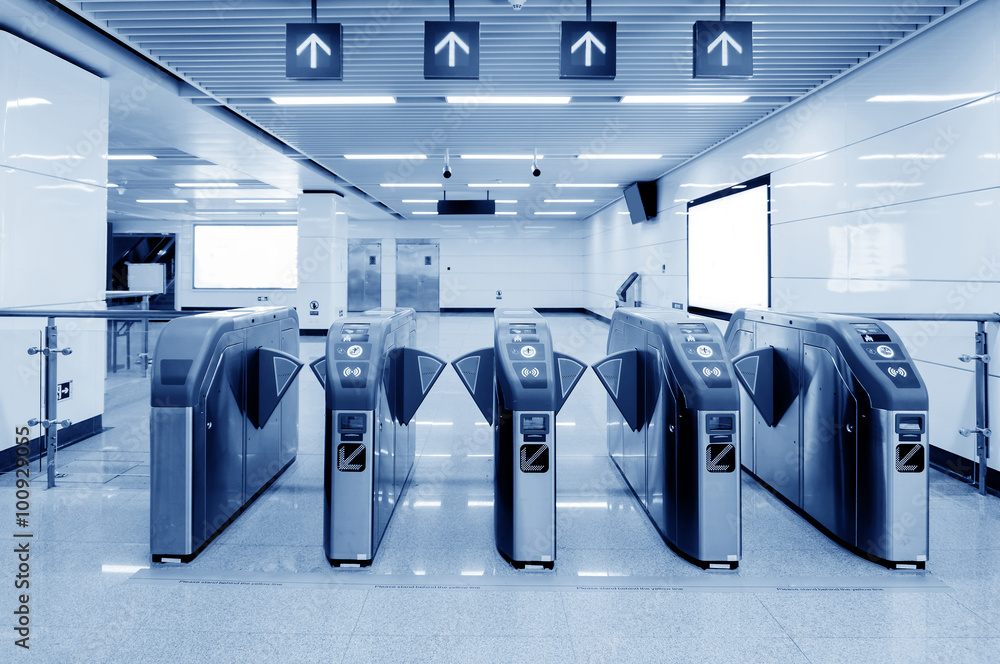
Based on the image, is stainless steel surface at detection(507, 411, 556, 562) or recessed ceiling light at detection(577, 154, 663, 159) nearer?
stainless steel surface at detection(507, 411, 556, 562)

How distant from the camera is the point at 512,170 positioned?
909cm

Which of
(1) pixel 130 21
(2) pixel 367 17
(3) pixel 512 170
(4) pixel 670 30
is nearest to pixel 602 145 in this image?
(3) pixel 512 170

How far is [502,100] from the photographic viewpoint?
540 centimetres

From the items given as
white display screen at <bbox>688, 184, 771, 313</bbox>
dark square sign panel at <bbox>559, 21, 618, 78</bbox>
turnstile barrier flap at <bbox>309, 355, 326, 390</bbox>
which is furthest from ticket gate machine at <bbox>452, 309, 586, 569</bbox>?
white display screen at <bbox>688, 184, 771, 313</bbox>

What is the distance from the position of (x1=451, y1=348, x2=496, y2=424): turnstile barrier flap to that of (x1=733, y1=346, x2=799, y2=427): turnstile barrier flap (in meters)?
1.31

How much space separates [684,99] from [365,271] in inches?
503

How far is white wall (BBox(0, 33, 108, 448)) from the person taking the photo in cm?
381

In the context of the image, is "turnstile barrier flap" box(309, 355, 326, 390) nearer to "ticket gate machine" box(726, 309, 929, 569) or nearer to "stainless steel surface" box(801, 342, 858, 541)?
"ticket gate machine" box(726, 309, 929, 569)

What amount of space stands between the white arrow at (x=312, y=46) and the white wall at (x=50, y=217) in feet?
6.48

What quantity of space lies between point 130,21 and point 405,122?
2681 mm

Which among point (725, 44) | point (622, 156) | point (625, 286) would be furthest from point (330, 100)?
point (625, 286)

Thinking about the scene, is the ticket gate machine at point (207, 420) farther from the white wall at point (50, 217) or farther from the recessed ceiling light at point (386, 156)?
the recessed ceiling light at point (386, 156)

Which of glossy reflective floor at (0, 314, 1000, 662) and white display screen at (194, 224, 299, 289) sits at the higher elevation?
white display screen at (194, 224, 299, 289)

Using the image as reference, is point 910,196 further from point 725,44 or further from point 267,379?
point 267,379
